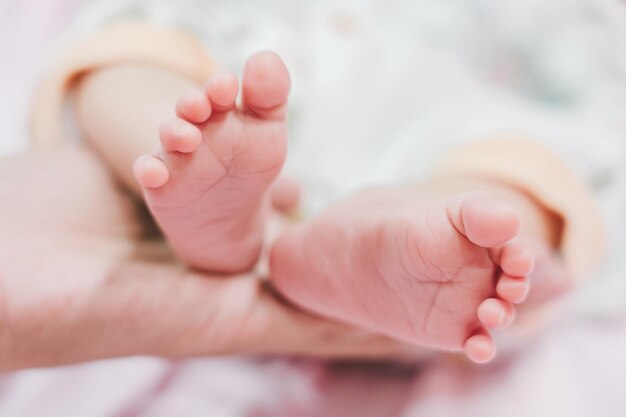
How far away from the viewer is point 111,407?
653mm

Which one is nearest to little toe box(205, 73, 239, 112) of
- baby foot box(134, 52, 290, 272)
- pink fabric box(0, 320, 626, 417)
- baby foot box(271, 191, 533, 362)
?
baby foot box(134, 52, 290, 272)

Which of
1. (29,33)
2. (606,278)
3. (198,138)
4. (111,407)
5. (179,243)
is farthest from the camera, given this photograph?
(29,33)

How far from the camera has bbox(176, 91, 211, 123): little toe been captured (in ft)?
1.38

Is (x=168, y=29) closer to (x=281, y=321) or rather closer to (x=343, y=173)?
(x=343, y=173)

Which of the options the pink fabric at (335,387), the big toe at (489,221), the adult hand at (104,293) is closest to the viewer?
the big toe at (489,221)

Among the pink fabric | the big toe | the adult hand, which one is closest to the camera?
the big toe

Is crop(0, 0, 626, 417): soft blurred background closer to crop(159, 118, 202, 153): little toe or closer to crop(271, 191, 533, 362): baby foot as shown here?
crop(271, 191, 533, 362): baby foot

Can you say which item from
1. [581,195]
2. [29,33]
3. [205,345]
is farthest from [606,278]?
[29,33]

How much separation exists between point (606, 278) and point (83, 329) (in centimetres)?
56

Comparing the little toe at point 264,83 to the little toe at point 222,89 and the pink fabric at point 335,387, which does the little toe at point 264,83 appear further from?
the pink fabric at point 335,387

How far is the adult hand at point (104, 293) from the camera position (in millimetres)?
501

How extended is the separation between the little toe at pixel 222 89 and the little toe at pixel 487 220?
0.51 ft

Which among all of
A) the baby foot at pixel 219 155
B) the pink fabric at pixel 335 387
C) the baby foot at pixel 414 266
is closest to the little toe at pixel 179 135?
the baby foot at pixel 219 155

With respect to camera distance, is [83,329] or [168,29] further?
[168,29]
